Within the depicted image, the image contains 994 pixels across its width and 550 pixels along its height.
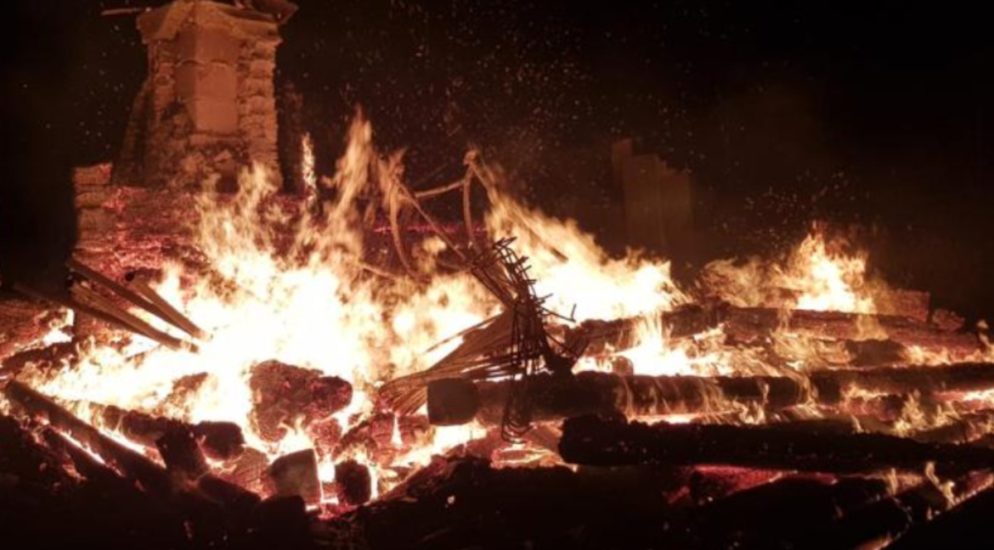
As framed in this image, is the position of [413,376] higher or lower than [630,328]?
lower

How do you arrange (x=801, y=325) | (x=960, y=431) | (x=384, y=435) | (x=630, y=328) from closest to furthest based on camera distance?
1. (x=384, y=435)
2. (x=960, y=431)
3. (x=630, y=328)
4. (x=801, y=325)

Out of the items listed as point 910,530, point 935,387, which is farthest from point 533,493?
point 935,387

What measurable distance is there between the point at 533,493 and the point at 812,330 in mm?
4859

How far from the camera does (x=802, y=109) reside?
579 inches

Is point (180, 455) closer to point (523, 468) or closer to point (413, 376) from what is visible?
point (413, 376)

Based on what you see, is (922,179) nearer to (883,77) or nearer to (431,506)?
(883,77)

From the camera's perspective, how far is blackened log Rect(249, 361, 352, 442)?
6.13m

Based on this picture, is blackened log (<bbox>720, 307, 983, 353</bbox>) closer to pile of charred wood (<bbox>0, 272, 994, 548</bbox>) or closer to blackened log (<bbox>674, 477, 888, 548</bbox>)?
pile of charred wood (<bbox>0, 272, 994, 548</bbox>)

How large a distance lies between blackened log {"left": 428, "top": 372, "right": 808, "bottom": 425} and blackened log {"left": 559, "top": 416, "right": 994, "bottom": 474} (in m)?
0.56

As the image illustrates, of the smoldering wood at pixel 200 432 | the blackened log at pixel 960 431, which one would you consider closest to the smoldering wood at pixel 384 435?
the smoldering wood at pixel 200 432

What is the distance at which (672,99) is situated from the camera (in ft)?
53.5

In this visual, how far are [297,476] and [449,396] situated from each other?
1192mm

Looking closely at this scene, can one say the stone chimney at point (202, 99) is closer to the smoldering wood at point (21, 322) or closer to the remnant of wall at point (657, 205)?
the smoldering wood at point (21, 322)

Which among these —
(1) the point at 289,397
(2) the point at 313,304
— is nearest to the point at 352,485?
(1) the point at 289,397
